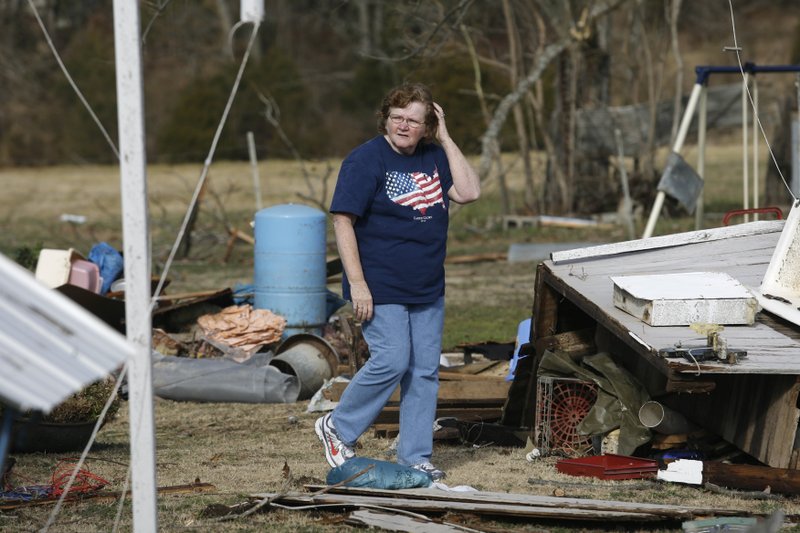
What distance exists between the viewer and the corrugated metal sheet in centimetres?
288

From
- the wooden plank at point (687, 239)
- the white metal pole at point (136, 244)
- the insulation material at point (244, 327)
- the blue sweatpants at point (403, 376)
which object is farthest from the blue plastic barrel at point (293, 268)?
the white metal pole at point (136, 244)

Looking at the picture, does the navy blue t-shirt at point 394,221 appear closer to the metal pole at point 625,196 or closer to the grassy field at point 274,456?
the grassy field at point 274,456

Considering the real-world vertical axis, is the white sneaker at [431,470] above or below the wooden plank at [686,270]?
below

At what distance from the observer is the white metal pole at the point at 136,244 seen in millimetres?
4203

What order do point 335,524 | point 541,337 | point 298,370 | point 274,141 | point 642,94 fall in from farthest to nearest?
point 274,141 < point 642,94 < point 298,370 < point 541,337 < point 335,524

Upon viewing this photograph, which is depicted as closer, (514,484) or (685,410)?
(514,484)

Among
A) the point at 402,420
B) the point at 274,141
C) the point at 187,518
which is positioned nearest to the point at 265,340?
the point at 402,420

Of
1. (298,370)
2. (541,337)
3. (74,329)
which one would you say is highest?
(74,329)

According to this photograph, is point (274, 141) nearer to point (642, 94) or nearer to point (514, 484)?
point (642, 94)

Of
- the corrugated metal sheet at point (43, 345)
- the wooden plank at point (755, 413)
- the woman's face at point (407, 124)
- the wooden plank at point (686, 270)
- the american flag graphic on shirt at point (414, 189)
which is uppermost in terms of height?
the woman's face at point (407, 124)

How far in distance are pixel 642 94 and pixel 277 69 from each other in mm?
18354

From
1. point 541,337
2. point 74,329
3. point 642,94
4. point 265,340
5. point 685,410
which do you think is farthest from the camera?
point 642,94

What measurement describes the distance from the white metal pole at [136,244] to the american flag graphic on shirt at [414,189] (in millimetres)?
1706

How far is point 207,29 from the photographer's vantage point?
4709 centimetres
